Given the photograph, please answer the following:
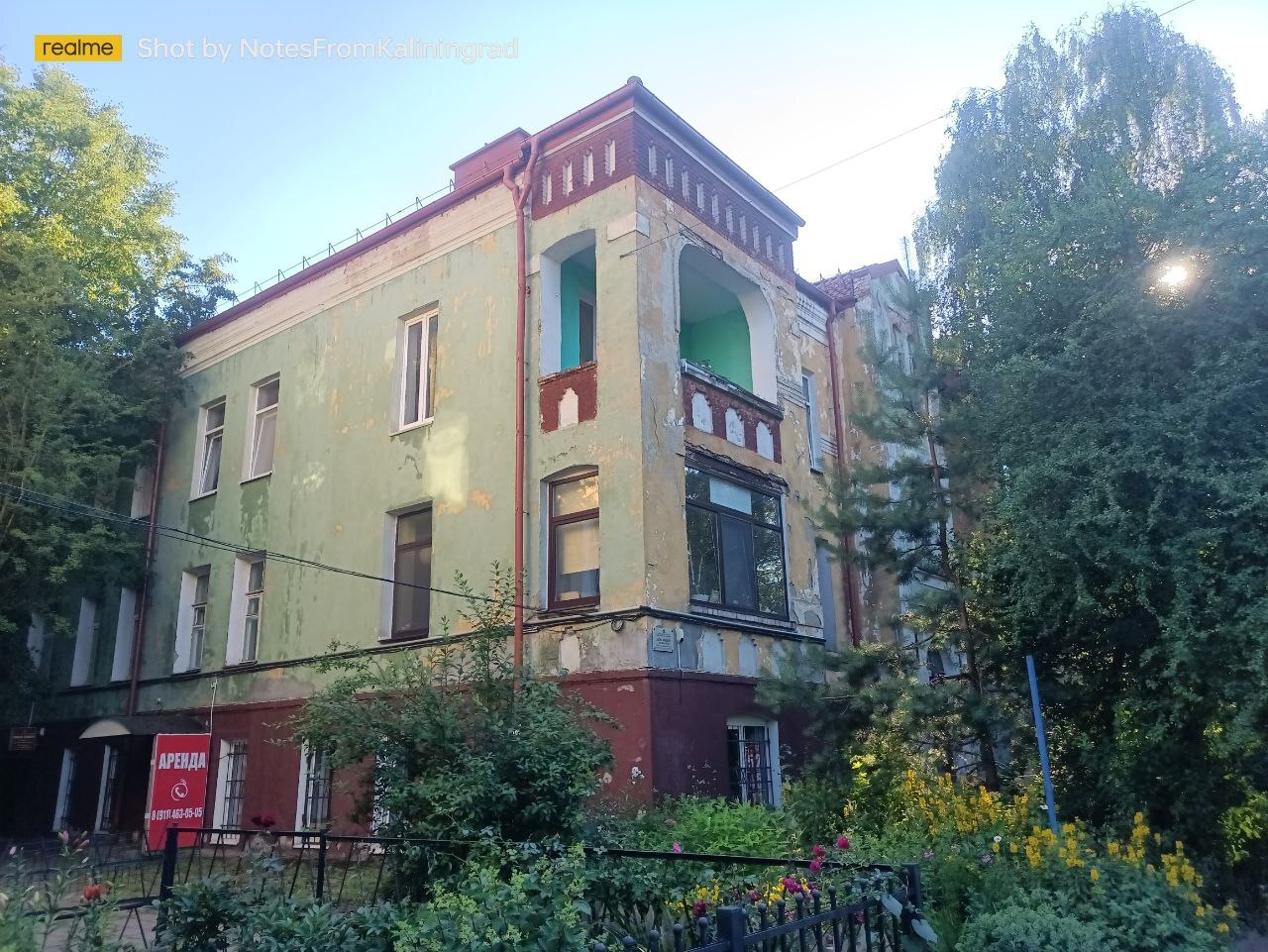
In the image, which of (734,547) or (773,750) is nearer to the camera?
(773,750)

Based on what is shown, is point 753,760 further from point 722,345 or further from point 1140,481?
point 722,345

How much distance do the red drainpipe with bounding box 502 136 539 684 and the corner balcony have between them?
2.35 meters

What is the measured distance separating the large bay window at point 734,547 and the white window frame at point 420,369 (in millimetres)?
4789

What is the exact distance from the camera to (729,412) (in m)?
14.2

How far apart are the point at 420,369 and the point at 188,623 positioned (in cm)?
726

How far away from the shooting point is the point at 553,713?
7.65 metres

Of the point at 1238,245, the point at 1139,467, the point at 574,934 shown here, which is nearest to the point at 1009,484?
the point at 1139,467

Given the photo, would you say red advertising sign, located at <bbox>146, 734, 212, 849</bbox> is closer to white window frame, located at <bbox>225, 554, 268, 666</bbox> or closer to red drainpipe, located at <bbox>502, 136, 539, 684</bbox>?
white window frame, located at <bbox>225, 554, 268, 666</bbox>

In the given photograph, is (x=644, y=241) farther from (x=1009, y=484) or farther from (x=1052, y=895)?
(x=1052, y=895)

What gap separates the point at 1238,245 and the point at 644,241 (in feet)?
23.3

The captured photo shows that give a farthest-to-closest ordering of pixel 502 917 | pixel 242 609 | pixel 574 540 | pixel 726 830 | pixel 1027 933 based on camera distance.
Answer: pixel 242 609 → pixel 574 540 → pixel 726 830 → pixel 1027 933 → pixel 502 917

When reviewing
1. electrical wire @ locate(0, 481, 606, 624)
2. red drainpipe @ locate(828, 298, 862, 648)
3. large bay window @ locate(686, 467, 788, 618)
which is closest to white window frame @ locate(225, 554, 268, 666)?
electrical wire @ locate(0, 481, 606, 624)

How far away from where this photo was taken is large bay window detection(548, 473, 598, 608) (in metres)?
12.5

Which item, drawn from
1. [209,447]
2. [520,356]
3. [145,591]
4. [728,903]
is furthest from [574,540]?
[145,591]
